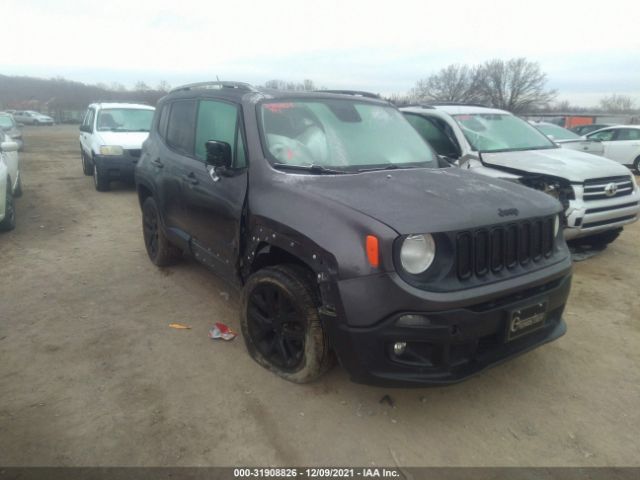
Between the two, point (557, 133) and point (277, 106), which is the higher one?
point (557, 133)

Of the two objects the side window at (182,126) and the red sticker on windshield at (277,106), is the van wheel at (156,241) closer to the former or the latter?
the side window at (182,126)

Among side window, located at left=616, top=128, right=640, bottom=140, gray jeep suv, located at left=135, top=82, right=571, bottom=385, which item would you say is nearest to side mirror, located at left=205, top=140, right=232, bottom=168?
gray jeep suv, located at left=135, top=82, right=571, bottom=385

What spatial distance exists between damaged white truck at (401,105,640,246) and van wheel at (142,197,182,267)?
11.9 ft

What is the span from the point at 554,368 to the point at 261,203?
237 centimetres

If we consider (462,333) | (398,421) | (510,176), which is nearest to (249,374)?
(398,421)

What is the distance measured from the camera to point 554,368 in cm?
338

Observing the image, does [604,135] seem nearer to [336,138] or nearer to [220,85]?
[336,138]

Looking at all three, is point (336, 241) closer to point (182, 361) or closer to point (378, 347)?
point (378, 347)

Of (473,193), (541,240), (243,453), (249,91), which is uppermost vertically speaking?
(249,91)

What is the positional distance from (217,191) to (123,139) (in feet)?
24.5

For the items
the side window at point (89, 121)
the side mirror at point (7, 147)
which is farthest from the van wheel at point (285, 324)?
the side window at point (89, 121)

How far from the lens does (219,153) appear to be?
335cm

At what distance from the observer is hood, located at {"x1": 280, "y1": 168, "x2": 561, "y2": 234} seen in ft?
8.40

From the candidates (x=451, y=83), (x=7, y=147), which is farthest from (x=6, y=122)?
(x=451, y=83)
